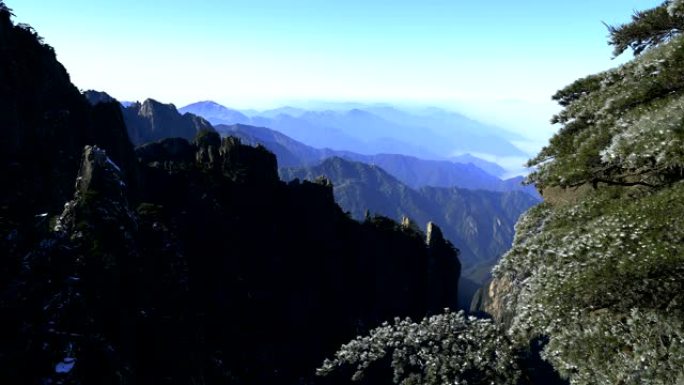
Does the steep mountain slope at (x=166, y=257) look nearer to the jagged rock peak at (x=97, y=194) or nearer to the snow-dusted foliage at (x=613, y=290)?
the jagged rock peak at (x=97, y=194)

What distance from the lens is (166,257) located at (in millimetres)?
37031

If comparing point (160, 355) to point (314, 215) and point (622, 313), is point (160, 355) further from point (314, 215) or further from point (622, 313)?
point (314, 215)

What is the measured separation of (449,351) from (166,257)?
25.7 metres

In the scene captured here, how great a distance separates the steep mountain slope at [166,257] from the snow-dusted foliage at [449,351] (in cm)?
1024

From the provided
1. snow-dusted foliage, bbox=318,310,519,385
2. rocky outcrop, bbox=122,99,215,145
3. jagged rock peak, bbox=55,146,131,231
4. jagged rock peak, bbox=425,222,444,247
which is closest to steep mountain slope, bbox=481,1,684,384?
snow-dusted foliage, bbox=318,310,519,385

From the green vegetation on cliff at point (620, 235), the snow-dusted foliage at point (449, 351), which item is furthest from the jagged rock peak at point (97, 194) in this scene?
the green vegetation on cliff at point (620, 235)

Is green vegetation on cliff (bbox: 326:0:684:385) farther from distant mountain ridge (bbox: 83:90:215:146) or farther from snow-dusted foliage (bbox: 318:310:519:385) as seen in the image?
distant mountain ridge (bbox: 83:90:215:146)

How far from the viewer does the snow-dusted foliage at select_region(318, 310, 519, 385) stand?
625 inches

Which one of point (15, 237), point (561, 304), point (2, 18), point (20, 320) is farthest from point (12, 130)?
point (561, 304)

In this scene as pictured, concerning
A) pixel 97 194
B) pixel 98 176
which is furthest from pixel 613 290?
pixel 98 176

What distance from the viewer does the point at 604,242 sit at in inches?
354

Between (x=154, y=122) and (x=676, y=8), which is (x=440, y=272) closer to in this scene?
(x=676, y=8)

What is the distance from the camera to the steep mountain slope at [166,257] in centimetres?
1925

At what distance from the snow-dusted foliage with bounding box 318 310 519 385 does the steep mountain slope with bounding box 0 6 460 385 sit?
33.6ft
